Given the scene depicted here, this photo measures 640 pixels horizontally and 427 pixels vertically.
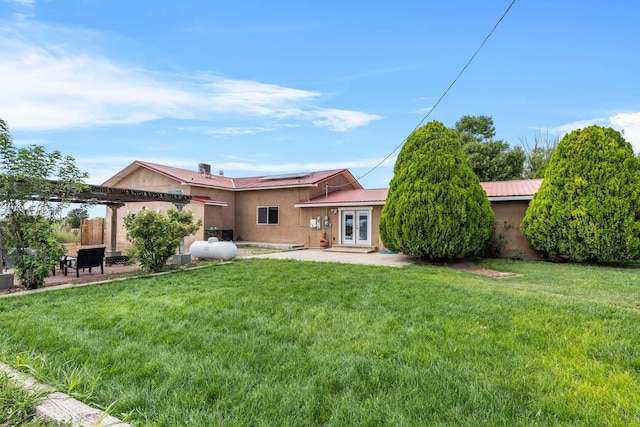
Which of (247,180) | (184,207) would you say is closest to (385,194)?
(247,180)

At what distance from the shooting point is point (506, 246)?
→ 12.7 m

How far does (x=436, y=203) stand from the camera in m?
10.5

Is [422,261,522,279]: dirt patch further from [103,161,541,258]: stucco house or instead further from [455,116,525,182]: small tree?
[455,116,525,182]: small tree

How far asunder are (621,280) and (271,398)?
8896 millimetres

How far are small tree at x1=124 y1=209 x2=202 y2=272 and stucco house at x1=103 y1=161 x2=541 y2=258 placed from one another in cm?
786

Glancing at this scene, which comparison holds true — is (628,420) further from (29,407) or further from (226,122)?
(226,122)

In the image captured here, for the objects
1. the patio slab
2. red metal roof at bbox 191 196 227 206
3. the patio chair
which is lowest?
the patio slab

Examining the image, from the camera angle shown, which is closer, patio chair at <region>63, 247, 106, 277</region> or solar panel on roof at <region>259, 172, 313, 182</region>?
patio chair at <region>63, 247, 106, 277</region>

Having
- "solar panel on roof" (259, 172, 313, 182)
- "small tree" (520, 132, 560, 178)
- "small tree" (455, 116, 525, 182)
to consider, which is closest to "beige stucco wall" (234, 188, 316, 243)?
"solar panel on roof" (259, 172, 313, 182)

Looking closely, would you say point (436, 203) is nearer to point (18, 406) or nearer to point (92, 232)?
point (18, 406)

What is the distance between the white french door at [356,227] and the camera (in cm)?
1636

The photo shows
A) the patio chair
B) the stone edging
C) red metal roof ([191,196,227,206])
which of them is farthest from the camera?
red metal roof ([191,196,227,206])

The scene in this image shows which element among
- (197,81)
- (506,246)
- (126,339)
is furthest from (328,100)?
(126,339)

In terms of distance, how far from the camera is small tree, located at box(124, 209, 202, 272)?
8648 millimetres
